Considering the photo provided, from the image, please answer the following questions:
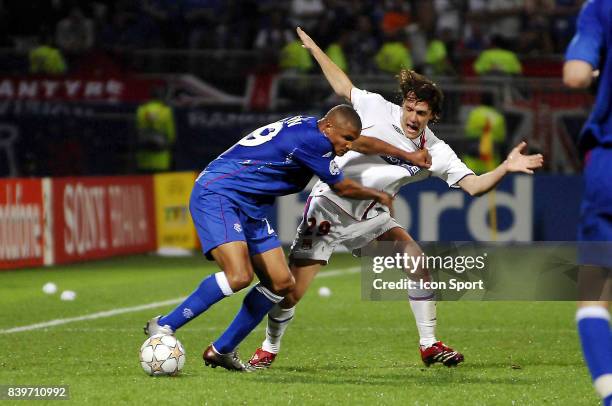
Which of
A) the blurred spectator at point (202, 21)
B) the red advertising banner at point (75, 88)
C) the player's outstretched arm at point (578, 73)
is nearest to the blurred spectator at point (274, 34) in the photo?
the blurred spectator at point (202, 21)

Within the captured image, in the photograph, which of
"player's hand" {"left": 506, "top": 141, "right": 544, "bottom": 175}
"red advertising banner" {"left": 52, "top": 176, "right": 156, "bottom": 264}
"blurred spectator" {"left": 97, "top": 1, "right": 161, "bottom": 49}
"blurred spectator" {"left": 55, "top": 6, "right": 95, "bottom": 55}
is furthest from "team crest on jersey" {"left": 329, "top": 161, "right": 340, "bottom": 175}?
"blurred spectator" {"left": 55, "top": 6, "right": 95, "bottom": 55}

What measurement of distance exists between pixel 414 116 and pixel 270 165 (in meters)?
1.03

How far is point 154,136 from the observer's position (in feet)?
59.7

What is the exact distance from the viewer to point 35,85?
19.3 m

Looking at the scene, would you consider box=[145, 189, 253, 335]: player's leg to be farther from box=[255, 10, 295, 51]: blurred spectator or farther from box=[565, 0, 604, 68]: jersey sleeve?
box=[255, 10, 295, 51]: blurred spectator

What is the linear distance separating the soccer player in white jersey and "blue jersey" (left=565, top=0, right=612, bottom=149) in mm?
2472

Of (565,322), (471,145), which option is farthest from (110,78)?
(565,322)

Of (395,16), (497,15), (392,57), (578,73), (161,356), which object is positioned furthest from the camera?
(497,15)

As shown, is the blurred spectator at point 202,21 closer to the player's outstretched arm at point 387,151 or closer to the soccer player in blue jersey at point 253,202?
the player's outstretched arm at point 387,151

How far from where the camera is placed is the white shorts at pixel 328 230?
7.75 m

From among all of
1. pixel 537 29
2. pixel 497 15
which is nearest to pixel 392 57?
pixel 537 29

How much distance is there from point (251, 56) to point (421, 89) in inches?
498

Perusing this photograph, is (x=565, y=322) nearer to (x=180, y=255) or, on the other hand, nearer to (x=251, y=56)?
(x=180, y=255)

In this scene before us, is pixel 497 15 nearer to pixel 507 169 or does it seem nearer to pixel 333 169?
pixel 333 169
